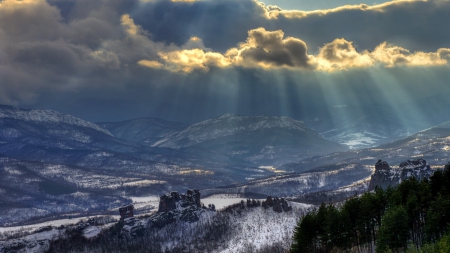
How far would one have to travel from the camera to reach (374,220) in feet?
563

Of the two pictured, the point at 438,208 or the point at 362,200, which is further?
the point at 362,200

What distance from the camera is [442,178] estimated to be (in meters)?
169

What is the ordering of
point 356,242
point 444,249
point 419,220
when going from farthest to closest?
point 356,242, point 419,220, point 444,249

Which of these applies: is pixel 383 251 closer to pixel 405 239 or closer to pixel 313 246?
pixel 405 239

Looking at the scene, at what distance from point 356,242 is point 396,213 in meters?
28.1

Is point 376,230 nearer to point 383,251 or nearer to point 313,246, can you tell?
point 313,246

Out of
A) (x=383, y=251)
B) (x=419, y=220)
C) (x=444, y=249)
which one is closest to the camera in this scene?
(x=444, y=249)

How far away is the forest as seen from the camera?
150000 millimetres

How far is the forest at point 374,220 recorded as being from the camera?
492ft

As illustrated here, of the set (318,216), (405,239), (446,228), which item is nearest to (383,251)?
(405,239)

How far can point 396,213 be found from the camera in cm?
14625

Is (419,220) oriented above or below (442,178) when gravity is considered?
below

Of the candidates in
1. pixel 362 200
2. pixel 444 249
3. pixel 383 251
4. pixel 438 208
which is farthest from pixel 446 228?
pixel 444 249

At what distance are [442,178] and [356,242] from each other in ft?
118
